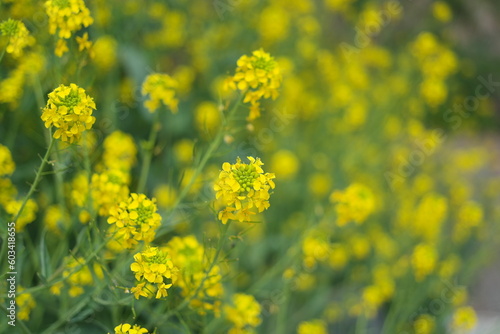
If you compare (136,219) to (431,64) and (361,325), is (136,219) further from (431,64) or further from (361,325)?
(431,64)

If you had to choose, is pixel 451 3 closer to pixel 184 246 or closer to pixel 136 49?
pixel 136 49

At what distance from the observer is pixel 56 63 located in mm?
1294

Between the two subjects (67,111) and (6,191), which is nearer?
(67,111)

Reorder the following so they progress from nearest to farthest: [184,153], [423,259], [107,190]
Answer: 1. [107,190]
2. [423,259]
3. [184,153]

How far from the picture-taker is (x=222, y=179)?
0.94 m

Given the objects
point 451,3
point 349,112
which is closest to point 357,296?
point 349,112

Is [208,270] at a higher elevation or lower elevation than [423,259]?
higher

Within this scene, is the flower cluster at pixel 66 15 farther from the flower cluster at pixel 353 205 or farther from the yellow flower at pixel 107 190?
the flower cluster at pixel 353 205

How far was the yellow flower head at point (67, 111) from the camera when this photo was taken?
908 millimetres

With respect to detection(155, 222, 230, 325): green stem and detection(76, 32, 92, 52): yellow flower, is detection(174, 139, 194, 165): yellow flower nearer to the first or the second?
detection(76, 32, 92, 52): yellow flower

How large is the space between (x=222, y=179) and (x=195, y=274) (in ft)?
1.18

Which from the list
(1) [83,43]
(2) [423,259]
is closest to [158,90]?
(1) [83,43]

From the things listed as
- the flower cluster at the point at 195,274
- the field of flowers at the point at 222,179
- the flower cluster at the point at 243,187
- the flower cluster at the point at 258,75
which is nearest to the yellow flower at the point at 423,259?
the field of flowers at the point at 222,179

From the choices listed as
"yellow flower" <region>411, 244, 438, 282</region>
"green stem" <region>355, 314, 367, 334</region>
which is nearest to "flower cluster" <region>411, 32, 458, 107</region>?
"yellow flower" <region>411, 244, 438, 282</region>
